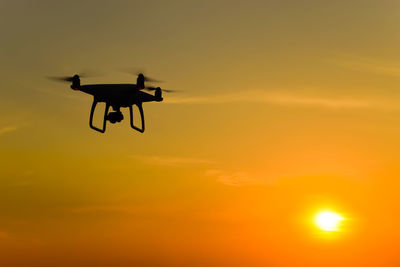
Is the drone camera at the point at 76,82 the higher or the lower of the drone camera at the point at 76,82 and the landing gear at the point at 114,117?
the higher

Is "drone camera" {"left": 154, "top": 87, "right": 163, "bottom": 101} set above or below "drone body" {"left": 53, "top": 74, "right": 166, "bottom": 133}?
above

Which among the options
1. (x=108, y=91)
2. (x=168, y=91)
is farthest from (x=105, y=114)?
(x=168, y=91)

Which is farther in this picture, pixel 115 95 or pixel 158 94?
pixel 158 94

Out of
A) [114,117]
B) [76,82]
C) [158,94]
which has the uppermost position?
[158,94]

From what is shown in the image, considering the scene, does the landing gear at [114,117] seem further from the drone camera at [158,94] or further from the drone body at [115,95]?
the drone camera at [158,94]

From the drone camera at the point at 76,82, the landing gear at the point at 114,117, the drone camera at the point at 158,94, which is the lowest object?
the landing gear at the point at 114,117

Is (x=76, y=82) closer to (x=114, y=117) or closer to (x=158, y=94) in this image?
(x=114, y=117)

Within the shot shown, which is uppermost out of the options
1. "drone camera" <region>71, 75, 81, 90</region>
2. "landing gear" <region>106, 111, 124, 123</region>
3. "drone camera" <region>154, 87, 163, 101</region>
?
"drone camera" <region>154, 87, 163, 101</region>

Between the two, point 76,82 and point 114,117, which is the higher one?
point 76,82

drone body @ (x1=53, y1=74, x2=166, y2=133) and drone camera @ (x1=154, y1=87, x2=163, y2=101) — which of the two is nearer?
drone body @ (x1=53, y1=74, x2=166, y2=133)

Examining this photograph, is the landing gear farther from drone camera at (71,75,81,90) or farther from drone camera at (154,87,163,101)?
drone camera at (154,87,163,101)

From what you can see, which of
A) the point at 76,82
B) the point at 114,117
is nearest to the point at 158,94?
the point at 114,117

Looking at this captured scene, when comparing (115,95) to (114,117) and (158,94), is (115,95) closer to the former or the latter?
(114,117)
